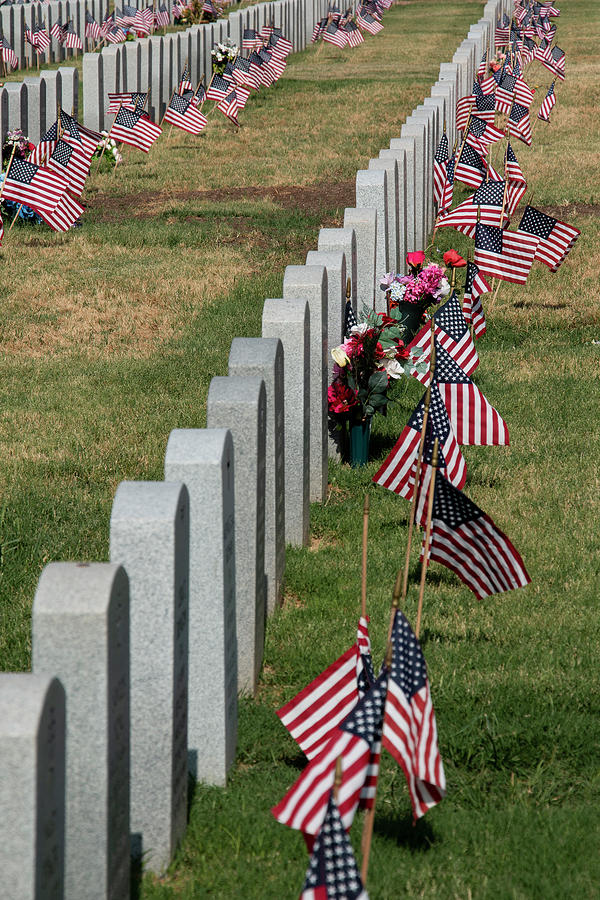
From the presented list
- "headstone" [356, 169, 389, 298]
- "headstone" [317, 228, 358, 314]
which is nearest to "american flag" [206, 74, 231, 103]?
"headstone" [356, 169, 389, 298]

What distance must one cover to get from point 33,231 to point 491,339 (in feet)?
18.4

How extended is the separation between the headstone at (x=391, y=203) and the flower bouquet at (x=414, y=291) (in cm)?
112

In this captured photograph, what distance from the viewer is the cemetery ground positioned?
3.62 metres

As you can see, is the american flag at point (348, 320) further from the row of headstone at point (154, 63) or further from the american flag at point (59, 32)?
the american flag at point (59, 32)

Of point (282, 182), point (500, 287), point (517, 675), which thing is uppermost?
point (517, 675)

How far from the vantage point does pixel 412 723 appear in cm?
333

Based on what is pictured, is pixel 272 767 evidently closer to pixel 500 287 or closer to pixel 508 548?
pixel 508 548

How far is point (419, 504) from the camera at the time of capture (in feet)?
16.3

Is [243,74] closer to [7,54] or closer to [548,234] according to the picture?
[7,54]

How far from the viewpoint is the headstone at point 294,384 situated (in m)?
5.64

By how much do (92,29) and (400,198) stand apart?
25.4 metres

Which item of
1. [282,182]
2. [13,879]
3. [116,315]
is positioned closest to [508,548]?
[13,879]

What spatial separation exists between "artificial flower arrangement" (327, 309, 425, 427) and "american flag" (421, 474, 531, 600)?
219cm

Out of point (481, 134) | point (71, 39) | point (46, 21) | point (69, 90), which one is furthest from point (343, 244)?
point (46, 21)
